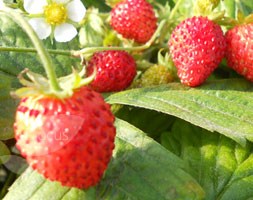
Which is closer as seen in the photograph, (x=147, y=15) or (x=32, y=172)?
(x=32, y=172)

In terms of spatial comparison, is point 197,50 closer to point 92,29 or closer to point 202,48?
point 202,48

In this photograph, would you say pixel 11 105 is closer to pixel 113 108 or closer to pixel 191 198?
pixel 113 108

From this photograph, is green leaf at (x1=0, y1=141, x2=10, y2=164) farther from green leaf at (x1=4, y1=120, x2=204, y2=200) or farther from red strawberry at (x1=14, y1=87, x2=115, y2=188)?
red strawberry at (x1=14, y1=87, x2=115, y2=188)

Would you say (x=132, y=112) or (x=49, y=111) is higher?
(x=49, y=111)

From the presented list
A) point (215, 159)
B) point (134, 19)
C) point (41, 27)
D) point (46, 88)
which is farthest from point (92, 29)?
point (46, 88)

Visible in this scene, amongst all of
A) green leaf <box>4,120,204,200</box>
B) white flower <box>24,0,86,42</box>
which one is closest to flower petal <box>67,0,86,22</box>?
white flower <box>24,0,86,42</box>

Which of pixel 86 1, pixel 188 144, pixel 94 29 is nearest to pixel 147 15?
pixel 94 29

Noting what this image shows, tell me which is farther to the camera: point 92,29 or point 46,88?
point 92,29

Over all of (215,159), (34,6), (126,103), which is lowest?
Result: (215,159)
